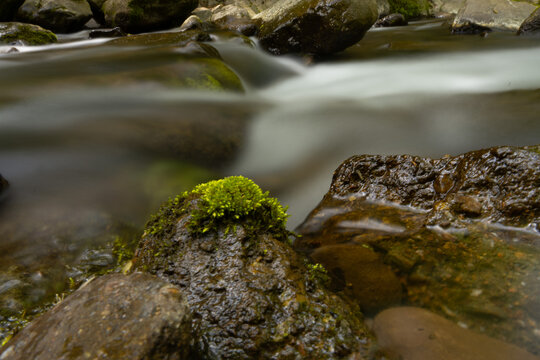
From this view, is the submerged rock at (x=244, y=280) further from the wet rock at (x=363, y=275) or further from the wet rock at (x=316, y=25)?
the wet rock at (x=316, y=25)

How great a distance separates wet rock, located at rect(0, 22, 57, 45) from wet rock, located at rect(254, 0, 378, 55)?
6.64 metres

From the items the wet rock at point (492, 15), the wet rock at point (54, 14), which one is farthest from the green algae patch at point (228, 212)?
the wet rock at point (54, 14)

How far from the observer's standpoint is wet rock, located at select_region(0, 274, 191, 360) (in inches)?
61.2

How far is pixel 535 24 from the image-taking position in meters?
10.0

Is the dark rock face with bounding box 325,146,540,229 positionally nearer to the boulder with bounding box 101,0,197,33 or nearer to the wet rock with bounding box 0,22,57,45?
the wet rock with bounding box 0,22,57,45

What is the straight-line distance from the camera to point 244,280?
214 cm

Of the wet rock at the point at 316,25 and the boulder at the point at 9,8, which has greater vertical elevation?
the boulder at the point at 9,8

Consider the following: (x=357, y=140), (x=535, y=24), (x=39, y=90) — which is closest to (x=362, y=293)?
(x=357, y=140)

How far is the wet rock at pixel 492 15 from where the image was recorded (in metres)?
11.5

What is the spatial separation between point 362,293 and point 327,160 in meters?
2.59

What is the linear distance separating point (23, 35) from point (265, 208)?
1114cm

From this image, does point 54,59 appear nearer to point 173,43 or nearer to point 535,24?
point 173,43

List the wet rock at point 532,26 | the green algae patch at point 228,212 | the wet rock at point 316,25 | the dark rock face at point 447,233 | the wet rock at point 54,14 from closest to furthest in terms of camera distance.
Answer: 1. the dark rock face at point 447,233
2. the green algae patch at point 228,212
3. the wet rock at point 316,25
4. the wet rock at point 532,26
5. the wet rock at point 54,14

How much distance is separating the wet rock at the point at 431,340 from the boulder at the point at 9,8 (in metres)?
18.8
